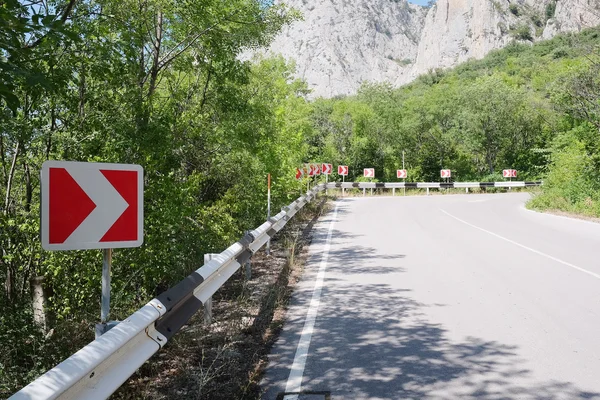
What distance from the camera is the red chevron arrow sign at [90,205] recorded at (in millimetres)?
3066

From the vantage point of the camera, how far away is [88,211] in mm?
3273

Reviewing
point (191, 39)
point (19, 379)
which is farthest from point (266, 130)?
point (19, 379)

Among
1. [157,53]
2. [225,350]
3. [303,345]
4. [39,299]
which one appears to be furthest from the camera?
[157,53]

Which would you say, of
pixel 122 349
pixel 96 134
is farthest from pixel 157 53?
pixel 122 349

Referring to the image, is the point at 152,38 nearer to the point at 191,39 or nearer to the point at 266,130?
the point at 191,39

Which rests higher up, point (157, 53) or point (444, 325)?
point (157, 53)

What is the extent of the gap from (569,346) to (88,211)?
4748 millimetres

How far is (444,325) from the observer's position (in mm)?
5992

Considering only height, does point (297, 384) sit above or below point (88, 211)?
below

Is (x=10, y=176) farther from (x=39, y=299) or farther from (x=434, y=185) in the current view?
(x=434, y=185)

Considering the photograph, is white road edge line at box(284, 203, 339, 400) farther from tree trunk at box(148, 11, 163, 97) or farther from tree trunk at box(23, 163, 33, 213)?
tree trunk at box(148, 11, 163, 97)

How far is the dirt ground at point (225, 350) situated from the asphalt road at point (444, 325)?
22cm

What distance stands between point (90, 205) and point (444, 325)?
433 cm

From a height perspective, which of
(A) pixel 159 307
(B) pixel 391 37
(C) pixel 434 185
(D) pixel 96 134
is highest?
(B) pixel 391 37
